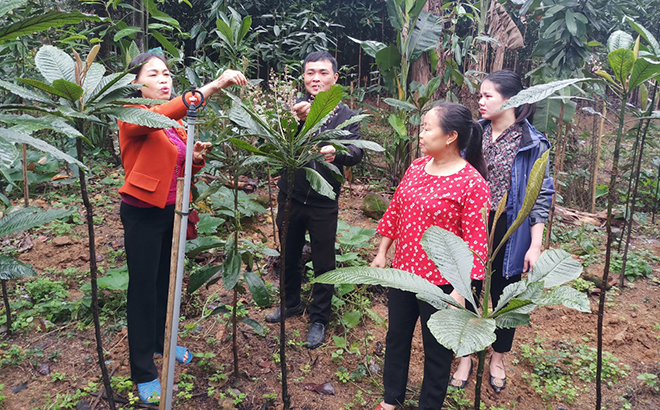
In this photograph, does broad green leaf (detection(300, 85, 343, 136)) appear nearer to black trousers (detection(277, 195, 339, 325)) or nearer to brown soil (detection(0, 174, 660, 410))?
black trousers (detection(277, 195, 339, 325))

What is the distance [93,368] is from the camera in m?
2.41

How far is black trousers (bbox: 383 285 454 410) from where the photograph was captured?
189 cm

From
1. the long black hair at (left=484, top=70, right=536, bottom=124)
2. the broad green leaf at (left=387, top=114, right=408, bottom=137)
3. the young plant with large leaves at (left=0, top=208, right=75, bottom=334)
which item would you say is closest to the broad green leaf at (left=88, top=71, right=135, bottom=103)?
the young plant with large leaves at (left=0, top=208, right=75, bottom=334)

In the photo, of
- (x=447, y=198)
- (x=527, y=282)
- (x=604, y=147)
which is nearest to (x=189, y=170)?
(x=447, y=198)

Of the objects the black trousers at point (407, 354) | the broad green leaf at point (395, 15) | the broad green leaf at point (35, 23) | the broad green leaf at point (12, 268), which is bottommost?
the black trousers at point (407, 354)

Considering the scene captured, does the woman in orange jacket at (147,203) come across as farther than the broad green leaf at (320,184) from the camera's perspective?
Yes

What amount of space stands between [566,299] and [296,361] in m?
1.88

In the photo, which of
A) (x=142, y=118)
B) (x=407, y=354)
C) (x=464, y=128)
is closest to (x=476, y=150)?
(x=464, y=128)

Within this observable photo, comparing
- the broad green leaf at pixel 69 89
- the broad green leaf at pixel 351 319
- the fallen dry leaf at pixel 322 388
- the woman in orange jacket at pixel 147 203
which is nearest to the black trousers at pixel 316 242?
the broad green leaf at pixel 351 319

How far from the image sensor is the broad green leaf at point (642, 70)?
1.45 m

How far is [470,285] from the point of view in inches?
43.6

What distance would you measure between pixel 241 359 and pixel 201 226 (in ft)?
2.77

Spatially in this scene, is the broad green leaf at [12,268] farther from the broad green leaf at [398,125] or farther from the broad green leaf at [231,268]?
the broad green leaf at [398,125]

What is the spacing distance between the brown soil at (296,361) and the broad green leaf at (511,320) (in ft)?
4.67
